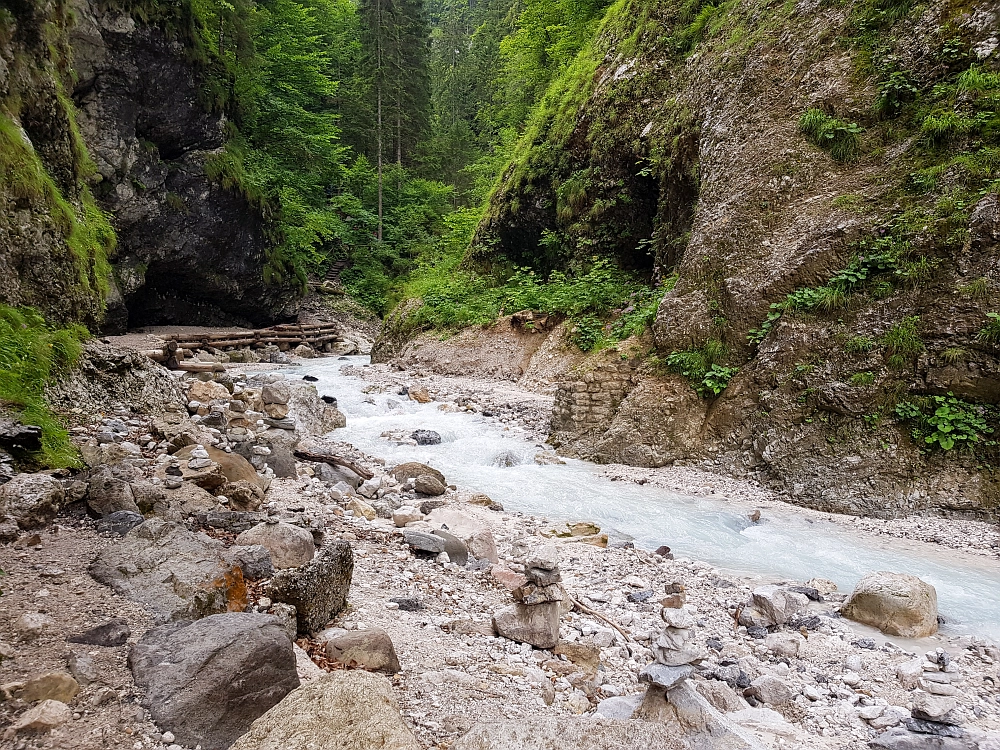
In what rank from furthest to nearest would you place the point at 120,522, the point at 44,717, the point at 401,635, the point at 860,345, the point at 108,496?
the point at 860,345 → the point at 108,496 → the point at 120,522 → the point at 401,635 → the point at 44,717

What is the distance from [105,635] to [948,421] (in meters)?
7.48

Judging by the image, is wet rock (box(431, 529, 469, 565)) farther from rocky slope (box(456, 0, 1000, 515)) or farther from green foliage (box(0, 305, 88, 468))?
rocky slope (box(456, 0, 1000, 515))

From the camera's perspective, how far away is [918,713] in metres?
2.76

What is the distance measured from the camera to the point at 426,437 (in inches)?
358

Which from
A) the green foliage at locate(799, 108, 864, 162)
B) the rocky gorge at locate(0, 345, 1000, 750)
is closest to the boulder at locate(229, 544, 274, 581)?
the rocky gorge at locate(0, 345, 1000, 750)

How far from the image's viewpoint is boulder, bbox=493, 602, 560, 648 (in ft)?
10.8

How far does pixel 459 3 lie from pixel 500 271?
5019 cm

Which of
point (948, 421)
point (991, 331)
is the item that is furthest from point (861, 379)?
point (991, 331)

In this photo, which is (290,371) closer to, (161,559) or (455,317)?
(455,317)

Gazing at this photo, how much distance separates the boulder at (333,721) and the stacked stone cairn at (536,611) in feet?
4.52

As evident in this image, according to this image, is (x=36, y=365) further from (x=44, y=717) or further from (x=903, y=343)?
(x=903, y=343)

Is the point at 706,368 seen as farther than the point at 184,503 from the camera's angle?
Yes

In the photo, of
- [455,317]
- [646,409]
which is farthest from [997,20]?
[455,317]

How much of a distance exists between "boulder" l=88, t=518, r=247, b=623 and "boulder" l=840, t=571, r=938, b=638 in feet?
13.4
